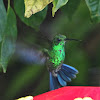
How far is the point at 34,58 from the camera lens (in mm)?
939

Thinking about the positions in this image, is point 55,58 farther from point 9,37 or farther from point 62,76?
point 9,37

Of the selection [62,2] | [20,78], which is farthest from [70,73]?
[62,2]

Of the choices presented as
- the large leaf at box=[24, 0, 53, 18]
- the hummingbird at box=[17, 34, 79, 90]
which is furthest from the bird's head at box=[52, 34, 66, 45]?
the large leaf at box=[24, 0, 53, 18]

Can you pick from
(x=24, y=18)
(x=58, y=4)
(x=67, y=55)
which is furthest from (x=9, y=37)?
(x=67, y=55)

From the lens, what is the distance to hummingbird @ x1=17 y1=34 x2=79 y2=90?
94 centimetres

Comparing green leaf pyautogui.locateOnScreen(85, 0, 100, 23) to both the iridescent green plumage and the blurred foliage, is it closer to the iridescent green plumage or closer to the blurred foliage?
the iridescent green plumage

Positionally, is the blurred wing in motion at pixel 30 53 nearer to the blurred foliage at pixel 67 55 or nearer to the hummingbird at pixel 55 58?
the hummingbird at pixel 55 58

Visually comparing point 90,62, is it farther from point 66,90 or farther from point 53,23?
point 66,90

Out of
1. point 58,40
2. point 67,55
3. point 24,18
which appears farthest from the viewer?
point 67,55

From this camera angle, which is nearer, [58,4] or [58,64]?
[58,4]

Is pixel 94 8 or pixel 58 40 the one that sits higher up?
pixel 94 8

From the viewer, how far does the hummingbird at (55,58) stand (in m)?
0.94

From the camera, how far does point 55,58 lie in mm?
996

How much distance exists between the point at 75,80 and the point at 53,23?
0.41m
